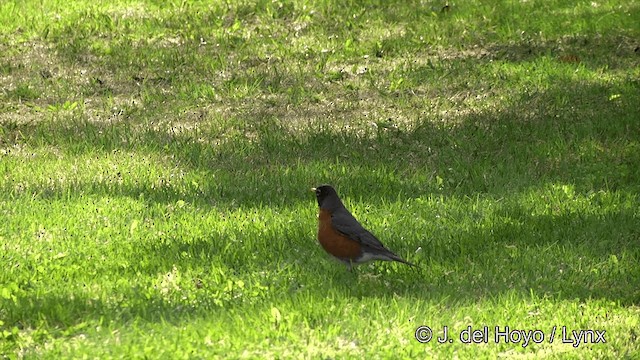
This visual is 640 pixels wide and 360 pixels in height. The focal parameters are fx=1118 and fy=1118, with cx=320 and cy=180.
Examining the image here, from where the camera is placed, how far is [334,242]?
7297 mm

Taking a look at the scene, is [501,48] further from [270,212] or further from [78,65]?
[270,212]

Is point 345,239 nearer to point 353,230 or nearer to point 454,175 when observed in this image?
point 353,230

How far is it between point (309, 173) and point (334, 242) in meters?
2.66

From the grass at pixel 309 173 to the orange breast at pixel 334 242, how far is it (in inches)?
7.1

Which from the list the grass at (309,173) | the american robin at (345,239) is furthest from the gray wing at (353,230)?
the grass at (309,173)

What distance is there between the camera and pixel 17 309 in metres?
6.66

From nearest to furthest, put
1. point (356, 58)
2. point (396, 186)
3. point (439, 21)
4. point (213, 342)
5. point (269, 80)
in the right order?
point (213, 342)
point (396, 186)
point (269, 80)
point (356, 58)
point (439, 21)

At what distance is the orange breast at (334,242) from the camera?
7199 millimetres

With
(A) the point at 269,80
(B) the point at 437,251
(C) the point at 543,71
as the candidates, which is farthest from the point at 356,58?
(B) the point at 437,251

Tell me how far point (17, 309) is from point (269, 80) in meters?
7.20

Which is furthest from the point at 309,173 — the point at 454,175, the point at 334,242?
the point at 334,242

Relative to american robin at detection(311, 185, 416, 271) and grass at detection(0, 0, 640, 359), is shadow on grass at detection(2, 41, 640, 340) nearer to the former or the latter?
grass at detection(0, 0, 640, 359)

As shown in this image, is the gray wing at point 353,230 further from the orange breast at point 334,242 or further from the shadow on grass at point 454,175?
the shadow on grass at point 454,175

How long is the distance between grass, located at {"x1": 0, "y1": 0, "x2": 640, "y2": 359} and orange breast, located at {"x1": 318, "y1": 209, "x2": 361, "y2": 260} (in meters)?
0.18
